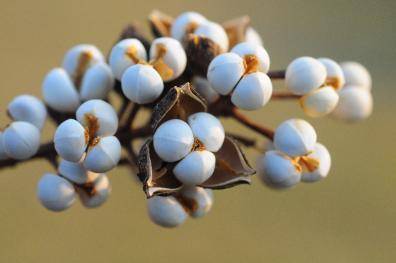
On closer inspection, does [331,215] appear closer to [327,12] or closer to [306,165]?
[306,165]

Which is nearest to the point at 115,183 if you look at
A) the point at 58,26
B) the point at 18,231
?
the point at 18,231

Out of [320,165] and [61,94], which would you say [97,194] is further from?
[320,165]

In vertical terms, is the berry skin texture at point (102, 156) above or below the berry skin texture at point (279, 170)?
above

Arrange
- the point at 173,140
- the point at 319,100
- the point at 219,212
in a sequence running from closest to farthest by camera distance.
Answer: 1. the point at 173,140
2. the point at 319,100
3. the point at 219,212

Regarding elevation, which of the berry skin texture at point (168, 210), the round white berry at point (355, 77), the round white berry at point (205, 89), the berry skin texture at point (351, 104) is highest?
the round white berry at point (205, 89)

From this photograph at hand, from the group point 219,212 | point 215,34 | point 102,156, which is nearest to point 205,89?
point 215,34

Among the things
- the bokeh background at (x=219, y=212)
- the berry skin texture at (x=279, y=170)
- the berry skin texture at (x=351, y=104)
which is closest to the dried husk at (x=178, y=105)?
the berry skin texture at (x=279, y=170)

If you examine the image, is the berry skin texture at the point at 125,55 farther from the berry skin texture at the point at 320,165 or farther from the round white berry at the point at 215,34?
the berry skin texture at the point at 320,165
